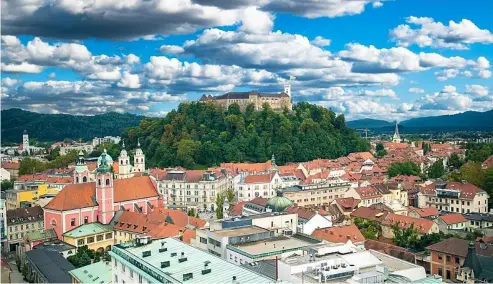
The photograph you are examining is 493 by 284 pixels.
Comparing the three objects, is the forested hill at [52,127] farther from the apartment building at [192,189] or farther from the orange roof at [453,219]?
the orange roof at [453,219]

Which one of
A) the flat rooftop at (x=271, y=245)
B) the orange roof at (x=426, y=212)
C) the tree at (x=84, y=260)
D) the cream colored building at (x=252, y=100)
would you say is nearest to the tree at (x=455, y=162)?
the cream colored building at (x=252, y=100)

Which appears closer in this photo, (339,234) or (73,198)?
(339,234)

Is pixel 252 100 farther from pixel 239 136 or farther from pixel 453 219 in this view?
pixel 453 219

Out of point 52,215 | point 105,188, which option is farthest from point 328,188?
point 52,215

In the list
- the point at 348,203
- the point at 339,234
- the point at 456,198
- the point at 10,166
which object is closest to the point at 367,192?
the point at 348,203

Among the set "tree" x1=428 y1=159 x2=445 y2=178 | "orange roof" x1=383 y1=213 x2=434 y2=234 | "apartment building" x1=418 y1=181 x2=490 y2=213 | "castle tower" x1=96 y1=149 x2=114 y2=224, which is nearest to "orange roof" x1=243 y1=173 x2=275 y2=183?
"apartment building" x1=418 y1=181 x2=490 y2=213

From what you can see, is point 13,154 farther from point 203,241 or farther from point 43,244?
point 203,241
